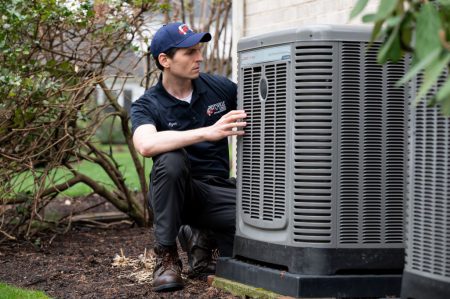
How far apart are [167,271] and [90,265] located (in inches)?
48.1

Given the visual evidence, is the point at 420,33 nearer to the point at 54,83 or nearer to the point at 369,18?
the point at 369,18

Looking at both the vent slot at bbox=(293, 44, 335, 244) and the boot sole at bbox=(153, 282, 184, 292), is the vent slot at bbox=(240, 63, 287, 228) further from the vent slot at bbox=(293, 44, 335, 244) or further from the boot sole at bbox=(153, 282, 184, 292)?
the boot sole at bbox=(153, 282, 184, 292)

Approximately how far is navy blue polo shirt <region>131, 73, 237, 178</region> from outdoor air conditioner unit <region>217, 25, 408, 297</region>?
898mm

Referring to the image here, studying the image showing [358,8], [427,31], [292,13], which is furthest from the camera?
[292,13]

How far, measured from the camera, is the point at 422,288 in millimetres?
3209

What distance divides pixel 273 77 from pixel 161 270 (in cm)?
122

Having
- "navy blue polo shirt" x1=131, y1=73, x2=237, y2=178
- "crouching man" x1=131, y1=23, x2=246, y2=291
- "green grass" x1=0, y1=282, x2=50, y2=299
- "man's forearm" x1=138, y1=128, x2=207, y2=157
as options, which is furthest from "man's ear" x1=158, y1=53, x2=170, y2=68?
"green grass" x1=0, y1=282, x2=50, y2=299

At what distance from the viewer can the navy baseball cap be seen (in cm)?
471

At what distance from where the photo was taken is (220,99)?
191 inches

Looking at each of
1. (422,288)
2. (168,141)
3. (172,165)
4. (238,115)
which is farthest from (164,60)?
(422,288)

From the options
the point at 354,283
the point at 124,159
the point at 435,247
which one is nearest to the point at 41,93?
the point at 354,283

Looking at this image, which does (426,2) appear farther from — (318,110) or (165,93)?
(165,93)

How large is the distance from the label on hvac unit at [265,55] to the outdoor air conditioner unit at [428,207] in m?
0.75

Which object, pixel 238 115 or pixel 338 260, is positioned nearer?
pixel 338 260
